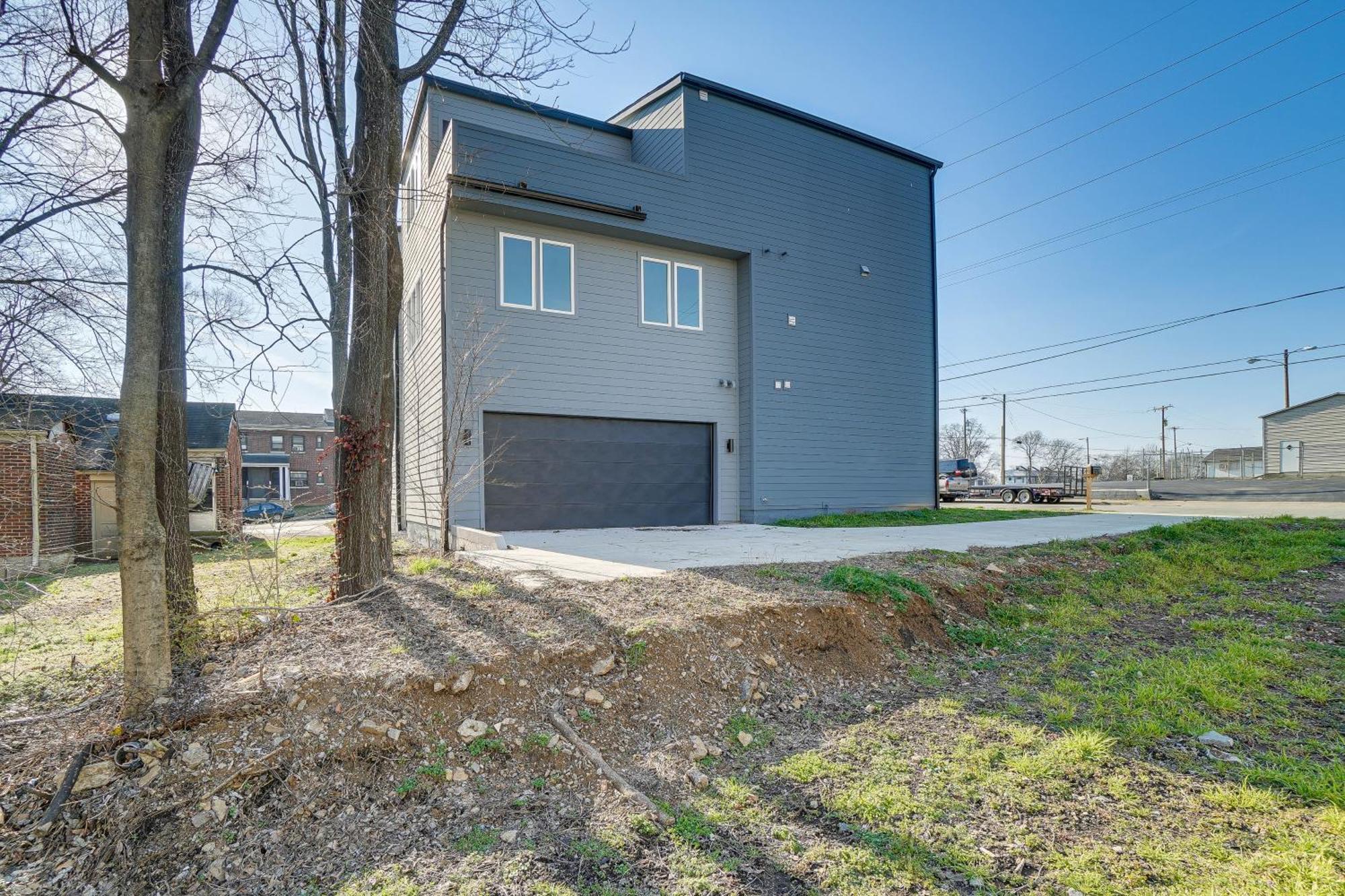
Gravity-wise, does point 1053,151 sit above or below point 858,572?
above

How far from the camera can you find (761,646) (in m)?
4.05

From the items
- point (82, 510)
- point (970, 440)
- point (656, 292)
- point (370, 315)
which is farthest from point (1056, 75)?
point (970, 440)

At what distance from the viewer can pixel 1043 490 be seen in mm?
20609

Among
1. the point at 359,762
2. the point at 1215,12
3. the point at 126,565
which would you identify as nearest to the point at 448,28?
the point at 126,565

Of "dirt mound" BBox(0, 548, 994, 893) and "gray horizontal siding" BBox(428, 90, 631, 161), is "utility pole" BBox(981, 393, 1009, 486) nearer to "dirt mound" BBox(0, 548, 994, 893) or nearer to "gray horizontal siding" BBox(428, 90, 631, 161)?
"gray horizontal siding" BBox(428, 90, 631, 161)

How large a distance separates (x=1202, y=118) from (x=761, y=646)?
63.7ft

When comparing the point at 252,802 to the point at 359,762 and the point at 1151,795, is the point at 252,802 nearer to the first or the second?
the point at 359,762

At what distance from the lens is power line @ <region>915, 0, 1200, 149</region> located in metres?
12.4

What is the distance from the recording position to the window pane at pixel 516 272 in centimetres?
923

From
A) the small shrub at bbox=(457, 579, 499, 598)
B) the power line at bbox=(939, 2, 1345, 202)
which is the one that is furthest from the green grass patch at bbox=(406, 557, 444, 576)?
the power line at bbox=(939, 2, 1345, 202)

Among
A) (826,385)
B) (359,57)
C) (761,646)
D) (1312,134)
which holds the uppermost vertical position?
(1312,134)

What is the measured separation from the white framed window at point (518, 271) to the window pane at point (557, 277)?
Result: 0.17m

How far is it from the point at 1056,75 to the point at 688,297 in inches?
447

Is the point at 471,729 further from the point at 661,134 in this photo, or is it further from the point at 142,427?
the point at 661,134
